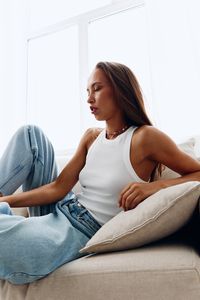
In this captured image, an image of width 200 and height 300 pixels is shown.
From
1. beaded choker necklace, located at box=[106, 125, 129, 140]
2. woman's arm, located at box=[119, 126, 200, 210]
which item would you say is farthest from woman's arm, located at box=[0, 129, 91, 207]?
woman's arm, located at box=[119, 126, 200, 210]

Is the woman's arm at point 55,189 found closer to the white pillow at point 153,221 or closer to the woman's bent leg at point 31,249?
the woman's bent leg at point 31,249

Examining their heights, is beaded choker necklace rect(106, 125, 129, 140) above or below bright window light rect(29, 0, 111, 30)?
below

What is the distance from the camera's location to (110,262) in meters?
0.65

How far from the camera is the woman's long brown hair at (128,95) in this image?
1214mm

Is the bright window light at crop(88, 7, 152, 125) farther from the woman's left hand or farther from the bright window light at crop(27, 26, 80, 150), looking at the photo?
the woman's left hand

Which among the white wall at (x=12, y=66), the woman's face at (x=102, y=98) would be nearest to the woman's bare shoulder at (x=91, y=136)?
the woman's face at (x=102, y=98)

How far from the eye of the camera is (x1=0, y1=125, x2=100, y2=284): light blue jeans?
2.19 ft

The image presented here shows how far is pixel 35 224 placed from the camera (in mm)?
783

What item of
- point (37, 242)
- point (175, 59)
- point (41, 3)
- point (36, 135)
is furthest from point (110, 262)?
point (41, 3)

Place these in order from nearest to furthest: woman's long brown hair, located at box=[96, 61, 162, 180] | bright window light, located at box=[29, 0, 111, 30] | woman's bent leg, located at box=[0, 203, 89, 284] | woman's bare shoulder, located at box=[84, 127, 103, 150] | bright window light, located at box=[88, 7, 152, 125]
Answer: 1. woman's bent leg, located at box=[0, 203, 89, 284]
2. woman's long brown hair, located at box=[96, 61, 162, 180]
3. woman's bare shoulder, located at box=[84, 127, 103, 150]
4. bright window light, located at box=[88, 7, 152, 125]
5. bright window light, located at box=[29, 0, 111, 30]

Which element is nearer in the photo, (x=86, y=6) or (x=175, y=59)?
(x=175, y=59)

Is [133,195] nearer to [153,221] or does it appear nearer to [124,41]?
[153,221]

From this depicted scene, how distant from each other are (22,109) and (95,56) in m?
0.76

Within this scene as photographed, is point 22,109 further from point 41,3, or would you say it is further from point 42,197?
point 42,197
